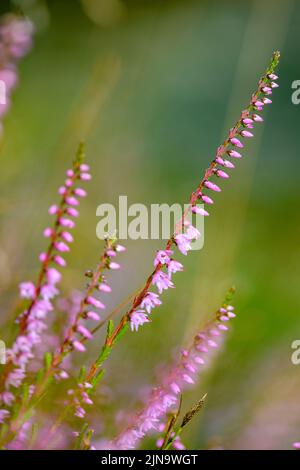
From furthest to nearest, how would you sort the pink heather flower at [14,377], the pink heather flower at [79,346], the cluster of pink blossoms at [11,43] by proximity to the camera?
the cluster of pink blossoms at [11,43]
the pink heather flower at [14,377]
the pink heather flower at [79,346]

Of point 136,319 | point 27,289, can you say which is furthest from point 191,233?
point 27,289

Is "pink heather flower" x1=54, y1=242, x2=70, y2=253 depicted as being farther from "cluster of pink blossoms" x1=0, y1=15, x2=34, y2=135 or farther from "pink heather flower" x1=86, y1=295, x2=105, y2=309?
"cluster of pink blossoms" x1=0, y1=15, x2=34, y2=135

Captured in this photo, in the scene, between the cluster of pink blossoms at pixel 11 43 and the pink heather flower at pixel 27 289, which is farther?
the cluster of pink blossoms at pixel 11 43

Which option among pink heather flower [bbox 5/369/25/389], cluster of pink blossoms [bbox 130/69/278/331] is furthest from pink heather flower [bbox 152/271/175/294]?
pink heather flower [bbox 5/369/25/389]

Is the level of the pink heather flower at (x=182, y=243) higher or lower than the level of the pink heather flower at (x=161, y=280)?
higher

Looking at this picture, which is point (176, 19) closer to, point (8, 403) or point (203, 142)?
point (203, 142)

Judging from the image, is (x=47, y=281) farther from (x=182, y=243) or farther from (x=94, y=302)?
(x=182, y=243)

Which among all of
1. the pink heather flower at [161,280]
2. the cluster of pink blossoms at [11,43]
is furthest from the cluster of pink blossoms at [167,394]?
the cluster of pink blossoms at [11,43]

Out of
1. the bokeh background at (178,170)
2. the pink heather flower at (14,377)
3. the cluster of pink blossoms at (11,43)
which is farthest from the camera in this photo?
the bokeh background at (178,170)

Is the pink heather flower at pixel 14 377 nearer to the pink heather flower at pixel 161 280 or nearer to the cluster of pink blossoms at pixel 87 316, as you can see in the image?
the cluster of pink blossoms at pixel 87 316
